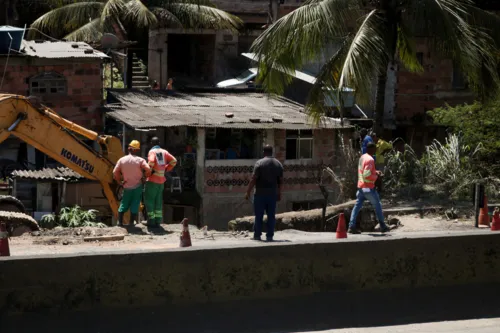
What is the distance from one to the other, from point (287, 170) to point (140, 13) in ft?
28.1

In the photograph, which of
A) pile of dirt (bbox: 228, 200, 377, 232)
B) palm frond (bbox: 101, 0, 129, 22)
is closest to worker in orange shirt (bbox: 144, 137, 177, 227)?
pile of dirt (bbox: 228, 200, 377, 232)

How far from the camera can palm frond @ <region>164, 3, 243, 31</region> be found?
110 feet

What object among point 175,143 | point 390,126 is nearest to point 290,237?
point 175,143

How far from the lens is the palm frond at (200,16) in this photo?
33.4 meters

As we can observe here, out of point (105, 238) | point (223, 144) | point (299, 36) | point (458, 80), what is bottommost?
point (105, 238)

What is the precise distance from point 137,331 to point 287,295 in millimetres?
1860

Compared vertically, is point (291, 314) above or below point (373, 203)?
below

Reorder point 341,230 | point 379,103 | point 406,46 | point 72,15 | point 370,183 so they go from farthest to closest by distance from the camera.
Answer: point 72,15
point 379,103
point 406,46
point 370,183
point 341,230

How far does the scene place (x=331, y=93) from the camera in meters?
22.2

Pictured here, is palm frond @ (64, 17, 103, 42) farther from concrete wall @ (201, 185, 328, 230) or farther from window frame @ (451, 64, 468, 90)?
window frame @ (451, 64, 468, 90)

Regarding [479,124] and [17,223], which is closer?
[17,223]

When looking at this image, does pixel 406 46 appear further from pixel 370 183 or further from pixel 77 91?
pixel 77 91

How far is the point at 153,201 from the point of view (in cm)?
1692

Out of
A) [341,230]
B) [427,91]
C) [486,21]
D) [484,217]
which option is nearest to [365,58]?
[486,21]
